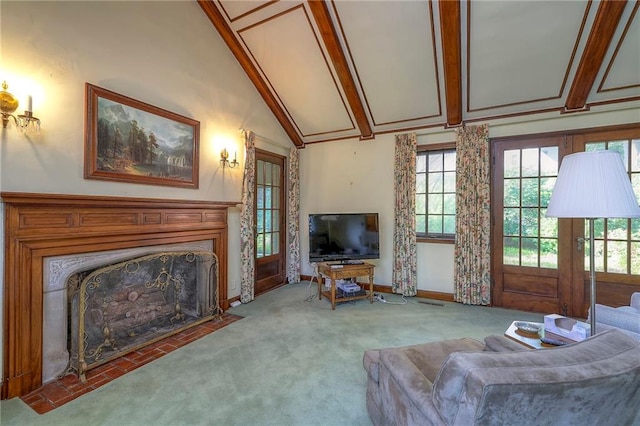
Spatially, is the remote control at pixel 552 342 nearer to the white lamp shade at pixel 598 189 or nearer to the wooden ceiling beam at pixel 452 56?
the white lamp shade at pixel 598 189

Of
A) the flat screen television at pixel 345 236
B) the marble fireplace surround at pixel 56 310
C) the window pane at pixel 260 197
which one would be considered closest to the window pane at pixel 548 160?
the flat screen television at pixel 345 236

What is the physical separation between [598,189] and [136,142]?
3661 mm

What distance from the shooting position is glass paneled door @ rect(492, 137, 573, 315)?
386cm

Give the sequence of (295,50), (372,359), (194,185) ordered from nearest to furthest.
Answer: (372,359) → (194,185) → (295,50)

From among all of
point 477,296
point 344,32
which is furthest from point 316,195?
point 477,296

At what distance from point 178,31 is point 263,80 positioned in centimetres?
140

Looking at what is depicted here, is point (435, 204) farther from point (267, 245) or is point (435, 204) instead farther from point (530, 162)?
point (267, 245)

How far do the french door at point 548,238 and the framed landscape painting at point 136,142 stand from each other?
4.19m

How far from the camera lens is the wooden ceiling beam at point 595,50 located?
2.84 metres

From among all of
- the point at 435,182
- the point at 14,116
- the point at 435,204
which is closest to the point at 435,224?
the point at 435,204

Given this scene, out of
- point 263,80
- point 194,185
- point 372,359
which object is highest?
point 263,80

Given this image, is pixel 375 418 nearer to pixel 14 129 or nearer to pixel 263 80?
pixel 14 129

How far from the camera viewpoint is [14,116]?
2.12 metres

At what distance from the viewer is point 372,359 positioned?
1.72 m
